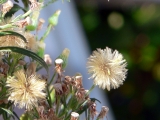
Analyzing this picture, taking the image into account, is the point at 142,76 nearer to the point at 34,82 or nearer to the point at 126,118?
the point at 126,118

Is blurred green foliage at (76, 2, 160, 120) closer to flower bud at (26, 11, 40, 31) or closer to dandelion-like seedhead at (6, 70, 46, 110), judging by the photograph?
flower bud at (26, 11, 40, 31)

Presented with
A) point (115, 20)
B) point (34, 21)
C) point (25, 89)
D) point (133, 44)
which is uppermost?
point (115, 20)

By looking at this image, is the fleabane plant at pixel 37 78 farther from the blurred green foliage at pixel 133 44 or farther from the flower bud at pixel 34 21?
the blurred green foliage at pixel 133 44

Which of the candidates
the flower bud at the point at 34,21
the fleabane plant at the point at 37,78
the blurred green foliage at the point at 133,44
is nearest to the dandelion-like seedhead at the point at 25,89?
the fleabane plant at the point at 37,78

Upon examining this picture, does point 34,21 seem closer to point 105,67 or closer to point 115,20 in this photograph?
point 105,67

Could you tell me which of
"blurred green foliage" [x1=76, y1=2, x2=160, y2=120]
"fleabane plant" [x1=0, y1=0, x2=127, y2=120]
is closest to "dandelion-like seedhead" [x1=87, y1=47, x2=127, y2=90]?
"fleabane plant" [x1=0, y1=0, x2=127, y2=120]

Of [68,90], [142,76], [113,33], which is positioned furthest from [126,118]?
[68,90]

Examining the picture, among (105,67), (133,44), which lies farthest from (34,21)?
(133,44)

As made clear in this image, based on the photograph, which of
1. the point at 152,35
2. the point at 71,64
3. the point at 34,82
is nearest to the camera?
the point at 34,82
